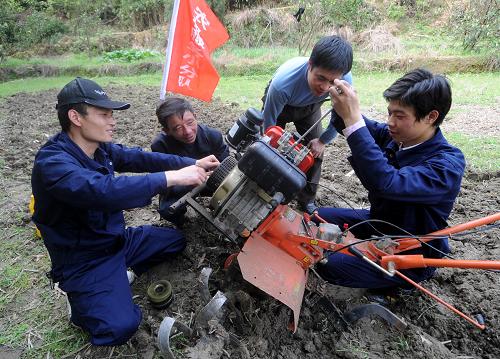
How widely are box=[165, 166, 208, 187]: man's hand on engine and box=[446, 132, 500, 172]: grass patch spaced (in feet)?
13.9

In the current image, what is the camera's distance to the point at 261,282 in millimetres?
2229

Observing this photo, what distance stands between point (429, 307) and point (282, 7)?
61.6ft

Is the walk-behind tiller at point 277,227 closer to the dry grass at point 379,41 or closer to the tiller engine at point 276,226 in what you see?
the tiller engine at point 276,226

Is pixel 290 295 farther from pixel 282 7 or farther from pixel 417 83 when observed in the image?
pixel 282 7

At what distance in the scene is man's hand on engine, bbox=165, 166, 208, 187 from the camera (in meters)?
2.41

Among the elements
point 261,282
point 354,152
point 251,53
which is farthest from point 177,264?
point 251,53

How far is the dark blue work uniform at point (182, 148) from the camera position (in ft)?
11.4

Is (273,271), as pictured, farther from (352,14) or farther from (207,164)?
(352,14)

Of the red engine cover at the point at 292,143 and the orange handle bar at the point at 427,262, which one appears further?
the red engine cover at the point at 292,143

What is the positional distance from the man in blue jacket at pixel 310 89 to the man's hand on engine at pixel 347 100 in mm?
718

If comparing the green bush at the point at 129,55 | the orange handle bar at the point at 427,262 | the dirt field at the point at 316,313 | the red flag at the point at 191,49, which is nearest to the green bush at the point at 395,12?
the green bush at the point at 129,55

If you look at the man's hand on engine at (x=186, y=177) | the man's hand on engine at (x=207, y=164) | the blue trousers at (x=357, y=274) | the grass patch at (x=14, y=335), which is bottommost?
the grass patch at (x=14, y=335)

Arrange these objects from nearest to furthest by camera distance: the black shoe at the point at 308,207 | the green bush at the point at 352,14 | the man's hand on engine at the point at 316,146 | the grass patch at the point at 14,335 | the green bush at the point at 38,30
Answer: the grass patch at the point at 14,335 → the man's hand on engine at the point at 316,146 → the black shoe at the point at 308,207 → the green bush at the point at 352,14 → the green bush at the point at 38,30

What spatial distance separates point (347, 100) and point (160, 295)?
194 centimetres
